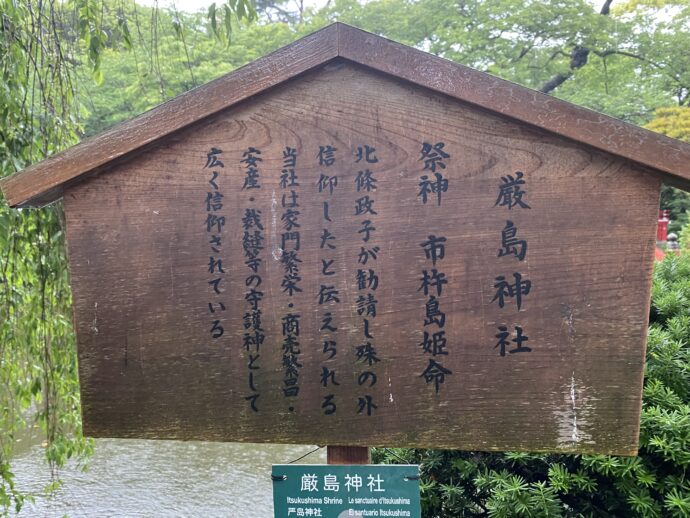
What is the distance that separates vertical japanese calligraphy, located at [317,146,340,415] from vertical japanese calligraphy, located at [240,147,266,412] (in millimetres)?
176

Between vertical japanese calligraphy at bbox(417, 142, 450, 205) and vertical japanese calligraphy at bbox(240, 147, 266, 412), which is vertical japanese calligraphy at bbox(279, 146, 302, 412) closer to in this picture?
vertical japanese calligraphy at bbox(240, 147, 266, 412)

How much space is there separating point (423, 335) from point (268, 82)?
80 cm

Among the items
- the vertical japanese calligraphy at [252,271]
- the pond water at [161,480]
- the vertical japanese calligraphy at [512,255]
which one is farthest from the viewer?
the pond water at [161,480]

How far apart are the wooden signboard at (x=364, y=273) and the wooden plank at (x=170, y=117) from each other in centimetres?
1

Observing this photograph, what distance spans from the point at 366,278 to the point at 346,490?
662mm

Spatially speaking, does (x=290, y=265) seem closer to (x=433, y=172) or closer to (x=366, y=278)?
(x=366, y=278)

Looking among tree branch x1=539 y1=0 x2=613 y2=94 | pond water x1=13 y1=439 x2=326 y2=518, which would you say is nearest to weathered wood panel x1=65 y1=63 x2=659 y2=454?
pond water x1=13 y1=439 x2=326 y2=518

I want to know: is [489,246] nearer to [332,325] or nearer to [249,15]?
[332,325]

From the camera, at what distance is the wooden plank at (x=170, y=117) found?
143 cm

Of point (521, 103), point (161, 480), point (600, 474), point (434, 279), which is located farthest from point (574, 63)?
point (434, 279)

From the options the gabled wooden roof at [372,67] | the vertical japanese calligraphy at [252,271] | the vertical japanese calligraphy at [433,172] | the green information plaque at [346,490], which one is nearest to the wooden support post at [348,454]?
the green information plaque at [346,490]

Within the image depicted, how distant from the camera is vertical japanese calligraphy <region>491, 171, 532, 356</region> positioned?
1.39 m

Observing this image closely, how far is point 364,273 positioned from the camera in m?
1.47

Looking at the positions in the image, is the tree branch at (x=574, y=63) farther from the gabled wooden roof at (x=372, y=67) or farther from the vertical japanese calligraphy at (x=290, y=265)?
the vertical japanese calligraphy at (x=290, y=265)
